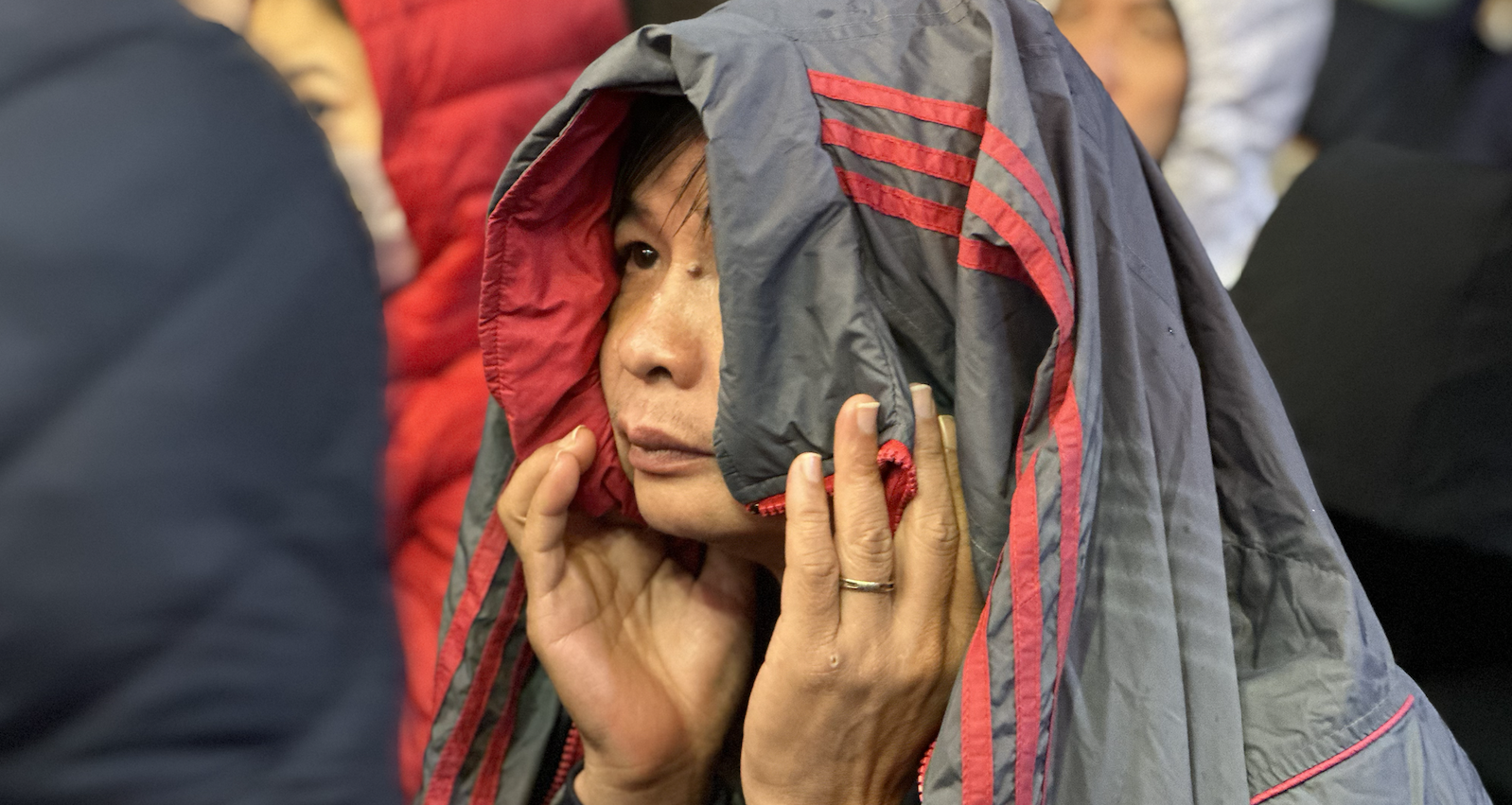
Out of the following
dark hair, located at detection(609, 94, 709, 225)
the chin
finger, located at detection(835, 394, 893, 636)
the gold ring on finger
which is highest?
dark hair, located at detection(609, 94, 709, 225)

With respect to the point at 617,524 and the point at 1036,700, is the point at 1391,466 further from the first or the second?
the point at 617,524

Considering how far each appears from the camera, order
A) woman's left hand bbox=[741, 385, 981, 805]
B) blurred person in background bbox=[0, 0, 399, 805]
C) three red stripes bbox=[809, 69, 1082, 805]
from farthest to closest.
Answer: woman's left hand bbox=[741, 385, 981, 805], three red stripes bbox=[809, 69, 1082, 805], blurred person in background bbox=[0, 0, 399, 805]

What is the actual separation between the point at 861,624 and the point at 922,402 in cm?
19

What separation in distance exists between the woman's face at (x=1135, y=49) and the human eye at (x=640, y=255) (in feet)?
2.48

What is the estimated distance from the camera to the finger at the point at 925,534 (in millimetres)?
861

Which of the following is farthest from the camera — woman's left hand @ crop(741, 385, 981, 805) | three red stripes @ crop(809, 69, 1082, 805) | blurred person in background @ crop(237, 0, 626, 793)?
blurred person in background @ crop(237, 0, 626, 793)

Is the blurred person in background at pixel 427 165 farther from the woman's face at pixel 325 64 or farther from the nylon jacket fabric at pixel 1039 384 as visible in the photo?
the nylon jacket fabric at pixel 1039 384

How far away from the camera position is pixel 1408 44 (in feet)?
4.36

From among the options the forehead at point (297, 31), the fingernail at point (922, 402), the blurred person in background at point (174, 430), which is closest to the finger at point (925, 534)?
the fingernail at point (922, 402)

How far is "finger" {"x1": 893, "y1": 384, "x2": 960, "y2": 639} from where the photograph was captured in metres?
0.86

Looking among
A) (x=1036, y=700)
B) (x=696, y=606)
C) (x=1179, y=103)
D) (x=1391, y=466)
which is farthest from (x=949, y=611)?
(x=1179, y=103)

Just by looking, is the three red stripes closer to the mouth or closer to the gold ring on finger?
the gold ring on finger

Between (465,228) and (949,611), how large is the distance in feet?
2.63

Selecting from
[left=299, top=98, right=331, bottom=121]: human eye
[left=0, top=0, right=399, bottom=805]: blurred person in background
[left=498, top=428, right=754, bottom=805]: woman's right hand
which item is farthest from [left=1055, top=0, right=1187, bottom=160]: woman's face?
[left=0, top=0, right=399, bottom=805]: blurred person in background
